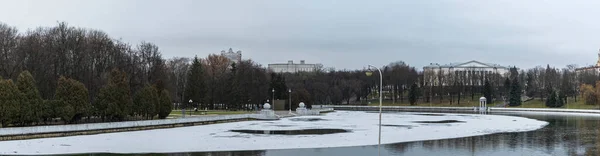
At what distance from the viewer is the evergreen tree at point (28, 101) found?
1419 inches

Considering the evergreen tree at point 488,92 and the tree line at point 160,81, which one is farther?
the evergreen tree at point 488,92

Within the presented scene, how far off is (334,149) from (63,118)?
71.3 feet

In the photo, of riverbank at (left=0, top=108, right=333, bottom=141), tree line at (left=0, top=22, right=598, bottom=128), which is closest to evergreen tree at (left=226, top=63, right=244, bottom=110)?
tree line at (left=0, top=22, right=598, bottom=128)

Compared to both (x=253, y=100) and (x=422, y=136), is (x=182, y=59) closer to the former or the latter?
(x=253, y=100)

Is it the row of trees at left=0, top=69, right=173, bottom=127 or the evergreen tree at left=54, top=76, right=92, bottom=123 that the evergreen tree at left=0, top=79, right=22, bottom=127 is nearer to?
the row of trees at left=0, top=69, right=173, bottom=127

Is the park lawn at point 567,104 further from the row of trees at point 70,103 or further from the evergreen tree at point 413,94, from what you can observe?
the row of trees at point 70,103

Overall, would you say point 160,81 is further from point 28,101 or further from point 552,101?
point 552,101

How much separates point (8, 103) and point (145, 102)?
13.2 metres

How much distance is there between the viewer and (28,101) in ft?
119

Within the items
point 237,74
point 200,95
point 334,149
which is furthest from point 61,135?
point 237,74

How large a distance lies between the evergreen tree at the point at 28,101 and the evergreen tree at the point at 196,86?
42.2 metres

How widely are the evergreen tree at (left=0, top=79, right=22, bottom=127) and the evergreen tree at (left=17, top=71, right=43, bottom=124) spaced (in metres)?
0.45

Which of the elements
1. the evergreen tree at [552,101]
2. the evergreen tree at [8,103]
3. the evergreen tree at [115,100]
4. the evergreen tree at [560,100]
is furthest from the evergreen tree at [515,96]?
the evergreen tree at [8,103]

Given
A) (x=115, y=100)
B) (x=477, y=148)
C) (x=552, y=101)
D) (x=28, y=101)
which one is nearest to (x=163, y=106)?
(x=115, y=100)
